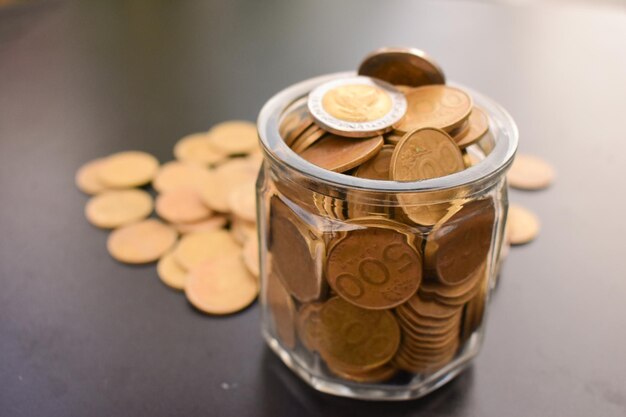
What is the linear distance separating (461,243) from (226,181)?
40 centimetres

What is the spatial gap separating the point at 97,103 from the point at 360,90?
1.97ft

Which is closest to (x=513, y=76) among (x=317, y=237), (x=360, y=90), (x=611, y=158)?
(x=611, y=158)

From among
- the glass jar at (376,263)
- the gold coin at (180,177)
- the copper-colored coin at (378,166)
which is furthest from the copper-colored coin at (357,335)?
the gold coin at (180,177)

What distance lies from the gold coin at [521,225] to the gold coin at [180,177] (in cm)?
38

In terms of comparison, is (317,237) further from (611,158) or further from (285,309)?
(611,158)

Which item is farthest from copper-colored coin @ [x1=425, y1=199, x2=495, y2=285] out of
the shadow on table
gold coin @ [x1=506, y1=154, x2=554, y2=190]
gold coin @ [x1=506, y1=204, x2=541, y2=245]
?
gold coin @ [x1=506, y1=154, x2=554, y2=190]

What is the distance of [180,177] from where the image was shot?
872 millimetres

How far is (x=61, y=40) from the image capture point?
4.07ft

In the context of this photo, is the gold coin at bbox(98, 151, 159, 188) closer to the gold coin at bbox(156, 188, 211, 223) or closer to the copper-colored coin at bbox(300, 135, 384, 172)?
the gold coin at bbox(156, 188, 211, 223)

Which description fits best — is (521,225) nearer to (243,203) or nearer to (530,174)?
(530,174)

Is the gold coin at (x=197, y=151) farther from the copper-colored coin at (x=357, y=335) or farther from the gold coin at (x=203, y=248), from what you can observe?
the copper-colored coin at (x=357, y=335)

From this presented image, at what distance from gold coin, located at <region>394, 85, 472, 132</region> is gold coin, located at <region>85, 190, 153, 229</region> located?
15.5 inches

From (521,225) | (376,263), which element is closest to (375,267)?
(376,263)

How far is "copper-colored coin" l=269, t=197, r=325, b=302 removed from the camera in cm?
53
